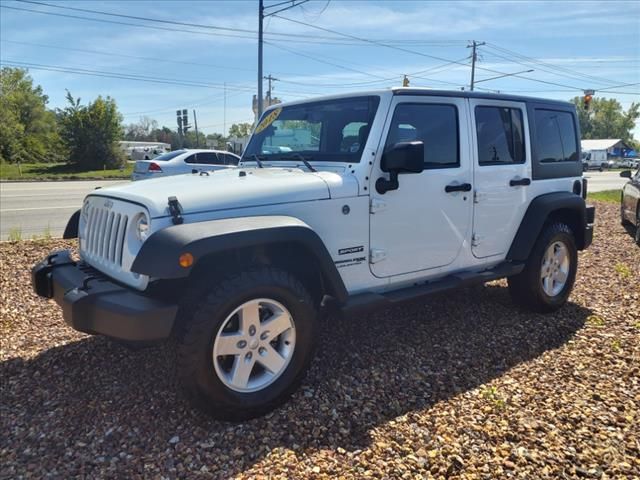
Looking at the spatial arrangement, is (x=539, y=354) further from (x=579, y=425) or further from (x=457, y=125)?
(x=457, y=125)

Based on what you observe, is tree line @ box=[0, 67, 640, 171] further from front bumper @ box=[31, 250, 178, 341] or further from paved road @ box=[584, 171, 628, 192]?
front bumper @ box=[31, 250, 178, 341]

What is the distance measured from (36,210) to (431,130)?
11.2 metres

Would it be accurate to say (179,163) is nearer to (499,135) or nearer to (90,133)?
(499,135)

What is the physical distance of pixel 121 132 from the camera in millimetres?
34312

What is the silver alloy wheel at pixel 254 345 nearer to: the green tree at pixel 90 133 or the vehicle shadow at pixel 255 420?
the vehicle shadow at pixel 255 420

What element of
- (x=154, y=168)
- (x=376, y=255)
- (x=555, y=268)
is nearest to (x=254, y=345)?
(x=376, y=255)

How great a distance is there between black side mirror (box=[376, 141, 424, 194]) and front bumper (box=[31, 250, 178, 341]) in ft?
5.41

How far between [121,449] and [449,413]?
1892 millimetres

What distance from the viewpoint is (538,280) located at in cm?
474

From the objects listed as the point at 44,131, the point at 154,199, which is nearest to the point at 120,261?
the point at 154,199

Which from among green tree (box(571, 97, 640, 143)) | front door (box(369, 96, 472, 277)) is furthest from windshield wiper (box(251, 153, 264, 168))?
green tree (box(571, 97, 640, 143))

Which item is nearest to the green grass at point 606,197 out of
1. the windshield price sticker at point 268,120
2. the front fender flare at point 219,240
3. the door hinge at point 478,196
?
the door hinge at point 478,196

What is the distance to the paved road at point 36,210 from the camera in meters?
9.39

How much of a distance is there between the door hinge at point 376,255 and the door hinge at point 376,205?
0.91 feet
